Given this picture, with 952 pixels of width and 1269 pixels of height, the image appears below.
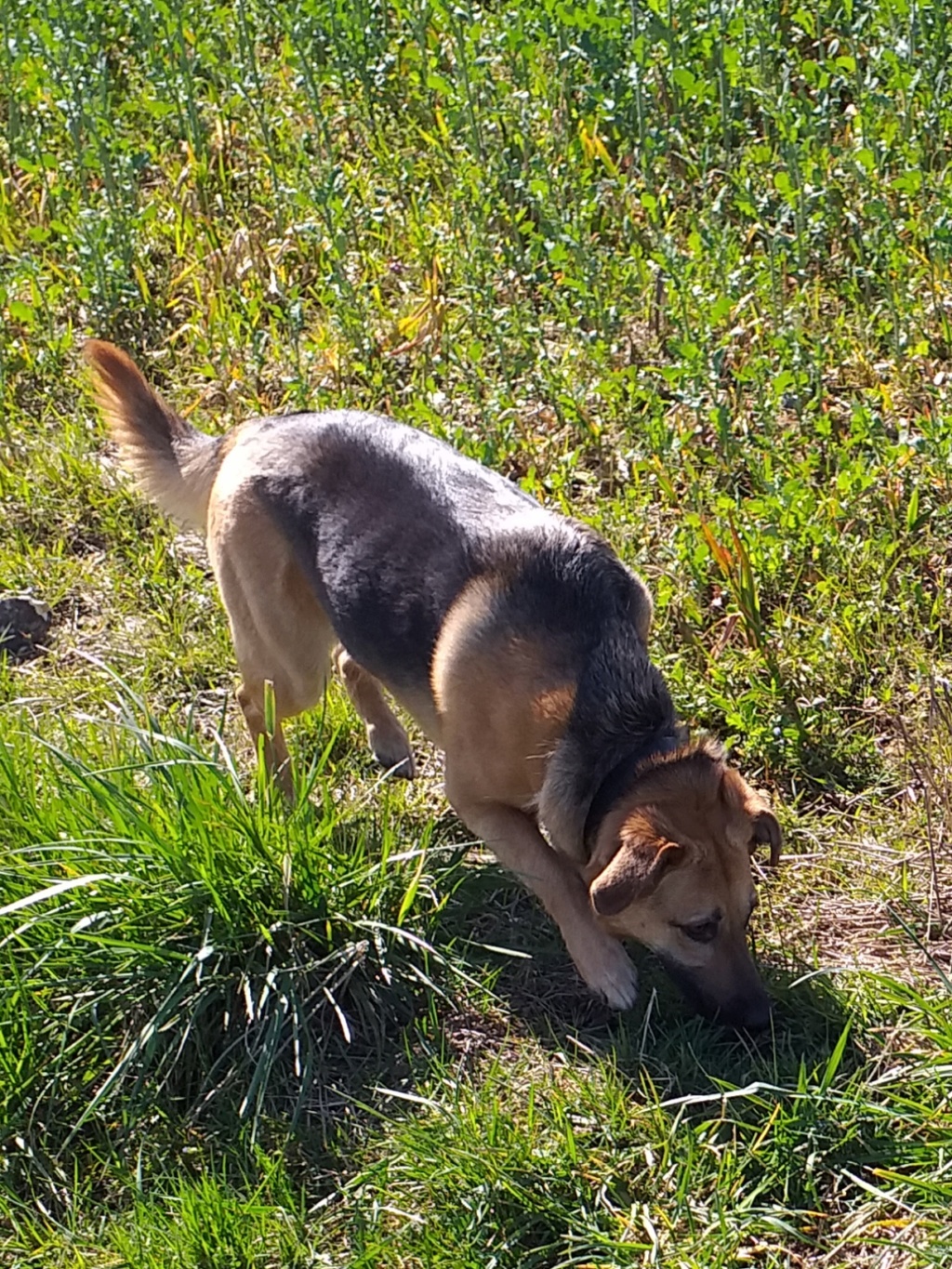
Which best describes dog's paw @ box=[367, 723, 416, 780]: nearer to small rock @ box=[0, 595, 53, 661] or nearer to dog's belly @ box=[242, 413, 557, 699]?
dog's belly @ box=[242, 413, 557, 699]

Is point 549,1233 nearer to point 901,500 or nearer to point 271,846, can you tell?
point 271,846

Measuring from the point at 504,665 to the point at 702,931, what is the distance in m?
0.94

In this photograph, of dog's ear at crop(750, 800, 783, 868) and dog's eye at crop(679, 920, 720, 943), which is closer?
dog's eye at crop(679, 920, 720, 943)

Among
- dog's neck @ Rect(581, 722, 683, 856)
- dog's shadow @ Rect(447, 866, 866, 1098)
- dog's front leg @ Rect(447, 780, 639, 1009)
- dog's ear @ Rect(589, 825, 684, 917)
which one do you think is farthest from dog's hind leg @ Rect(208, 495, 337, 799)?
dog's ear @ Rect(589, 825, 684, 917)

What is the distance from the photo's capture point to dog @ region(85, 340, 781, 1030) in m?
3.85

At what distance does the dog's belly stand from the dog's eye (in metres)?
1.12

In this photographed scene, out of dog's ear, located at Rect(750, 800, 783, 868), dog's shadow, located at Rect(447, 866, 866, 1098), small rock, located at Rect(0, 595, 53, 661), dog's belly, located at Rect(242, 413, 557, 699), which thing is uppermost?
dog's belly, located at Rect(242, 413, 557, 699)

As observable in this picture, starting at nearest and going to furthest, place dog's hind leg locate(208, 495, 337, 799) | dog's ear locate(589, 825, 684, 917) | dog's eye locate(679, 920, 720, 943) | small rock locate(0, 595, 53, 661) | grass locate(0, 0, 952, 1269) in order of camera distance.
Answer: grass locate(0, 0, 952, 1269)
dog's ear locate(589, 825, 684, 917)
dog's eye locate(679, 920, 720, 943)
dog's hind leg locate(208, 495, 337, 799)
small rock locate(0, 595, 53, 661)

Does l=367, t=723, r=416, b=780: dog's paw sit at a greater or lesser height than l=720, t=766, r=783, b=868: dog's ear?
lesser

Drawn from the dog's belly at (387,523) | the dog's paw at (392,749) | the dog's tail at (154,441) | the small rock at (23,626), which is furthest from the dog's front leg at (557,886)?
the small rock at (23,626)

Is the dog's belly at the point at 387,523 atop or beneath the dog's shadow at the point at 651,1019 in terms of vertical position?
atop

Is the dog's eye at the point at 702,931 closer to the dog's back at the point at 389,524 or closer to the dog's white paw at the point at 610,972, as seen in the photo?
the dog's white paw at the point at 610,972

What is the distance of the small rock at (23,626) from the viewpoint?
6012 millimetres

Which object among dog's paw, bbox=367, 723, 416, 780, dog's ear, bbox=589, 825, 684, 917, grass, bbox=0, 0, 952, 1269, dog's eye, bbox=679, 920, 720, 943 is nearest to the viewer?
grass, bbox=0, 0, 952, 1269
